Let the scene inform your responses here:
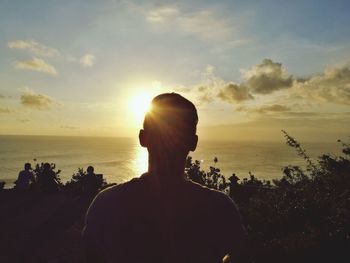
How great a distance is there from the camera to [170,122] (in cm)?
222

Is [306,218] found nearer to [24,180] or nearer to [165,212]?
[165,212]

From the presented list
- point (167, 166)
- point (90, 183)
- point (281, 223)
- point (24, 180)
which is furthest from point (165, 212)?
point (24, 180)

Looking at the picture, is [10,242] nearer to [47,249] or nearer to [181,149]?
→ [47,249]

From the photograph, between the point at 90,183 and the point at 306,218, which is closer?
the point at 306,218

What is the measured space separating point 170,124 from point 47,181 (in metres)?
18.6

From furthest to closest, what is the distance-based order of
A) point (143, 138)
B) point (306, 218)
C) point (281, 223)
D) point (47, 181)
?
point (47, 181) < point (281, 223) < point (306, 218) < point (143, 138)

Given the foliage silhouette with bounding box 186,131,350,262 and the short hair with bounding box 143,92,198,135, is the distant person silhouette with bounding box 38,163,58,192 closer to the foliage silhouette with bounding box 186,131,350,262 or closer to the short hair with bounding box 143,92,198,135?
the foliage silhouette with bounding box 186,131,350,262

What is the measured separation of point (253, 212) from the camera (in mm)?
10406

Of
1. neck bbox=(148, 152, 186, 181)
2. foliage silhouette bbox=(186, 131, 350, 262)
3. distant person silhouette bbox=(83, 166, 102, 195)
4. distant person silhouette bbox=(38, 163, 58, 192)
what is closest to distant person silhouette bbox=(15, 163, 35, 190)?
distant person silhouette bbox=(38, 163, 58, 192)

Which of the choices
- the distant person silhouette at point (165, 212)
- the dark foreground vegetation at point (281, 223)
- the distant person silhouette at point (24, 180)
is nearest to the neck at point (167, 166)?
the distant person silhouette at point (165, 212)

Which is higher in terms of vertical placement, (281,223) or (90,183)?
(281,223)

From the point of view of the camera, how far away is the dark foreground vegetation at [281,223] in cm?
751

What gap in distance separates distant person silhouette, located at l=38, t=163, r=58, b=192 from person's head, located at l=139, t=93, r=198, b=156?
1834 cm

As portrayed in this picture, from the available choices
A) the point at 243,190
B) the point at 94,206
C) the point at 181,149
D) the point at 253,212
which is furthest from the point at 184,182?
the point at 243,190
